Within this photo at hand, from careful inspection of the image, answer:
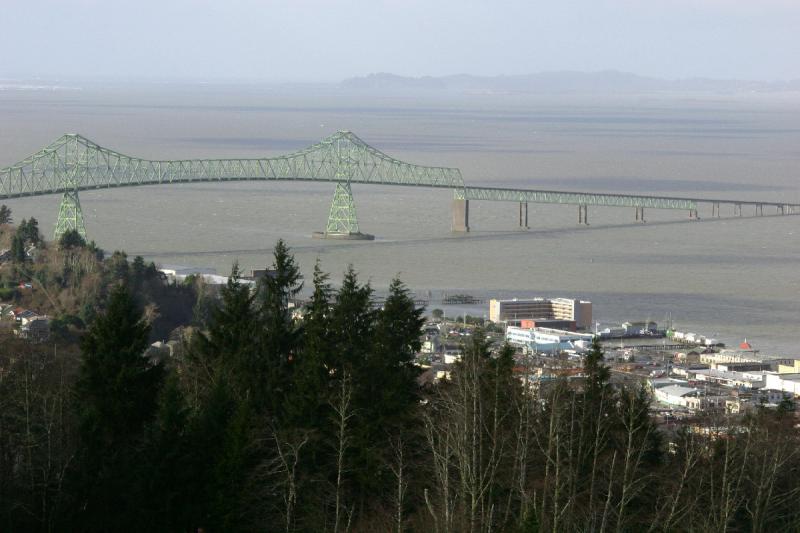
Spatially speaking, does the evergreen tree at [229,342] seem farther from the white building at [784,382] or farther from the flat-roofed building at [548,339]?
the flat-roofed building at [548,339]

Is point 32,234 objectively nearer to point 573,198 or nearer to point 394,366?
point 394,366

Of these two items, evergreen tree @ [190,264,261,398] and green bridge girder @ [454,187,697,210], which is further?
green bridge girder @ [454,187,697,210]

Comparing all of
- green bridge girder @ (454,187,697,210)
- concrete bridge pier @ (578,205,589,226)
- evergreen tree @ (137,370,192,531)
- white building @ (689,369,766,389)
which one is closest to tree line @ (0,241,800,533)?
evergreen tree @ (137,370,192,531)

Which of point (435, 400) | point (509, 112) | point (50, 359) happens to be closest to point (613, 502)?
point (435, 400)

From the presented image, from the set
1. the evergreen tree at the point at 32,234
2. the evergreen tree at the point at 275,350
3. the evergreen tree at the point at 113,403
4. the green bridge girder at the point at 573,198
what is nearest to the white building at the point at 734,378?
the evergreen tree at the point at 275,350

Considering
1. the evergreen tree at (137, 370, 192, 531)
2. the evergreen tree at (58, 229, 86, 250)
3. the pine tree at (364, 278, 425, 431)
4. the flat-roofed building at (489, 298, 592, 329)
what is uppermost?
the pine tree at (364, 278, 425, 431)

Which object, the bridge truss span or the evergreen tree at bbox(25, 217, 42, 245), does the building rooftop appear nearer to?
the evergreen tree at bbox(25, 217, 42, 245)

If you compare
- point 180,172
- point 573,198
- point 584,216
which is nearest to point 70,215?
point 180,172

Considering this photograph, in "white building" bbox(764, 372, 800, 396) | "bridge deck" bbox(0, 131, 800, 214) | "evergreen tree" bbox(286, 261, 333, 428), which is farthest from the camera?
"bridge deck" bbox(0, 131, 800, 214)

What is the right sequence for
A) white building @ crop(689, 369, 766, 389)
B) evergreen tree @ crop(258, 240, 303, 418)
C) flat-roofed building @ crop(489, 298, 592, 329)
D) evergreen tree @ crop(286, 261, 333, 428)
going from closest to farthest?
evergreen tree @ crop(286, 261, 333, 428) < evergreen tree @ crop(258, 240, 303, 418) < white building @ crop(689, 369, 766, 389) < flat-roofed building @ crop(489, 298, 592, 329)
